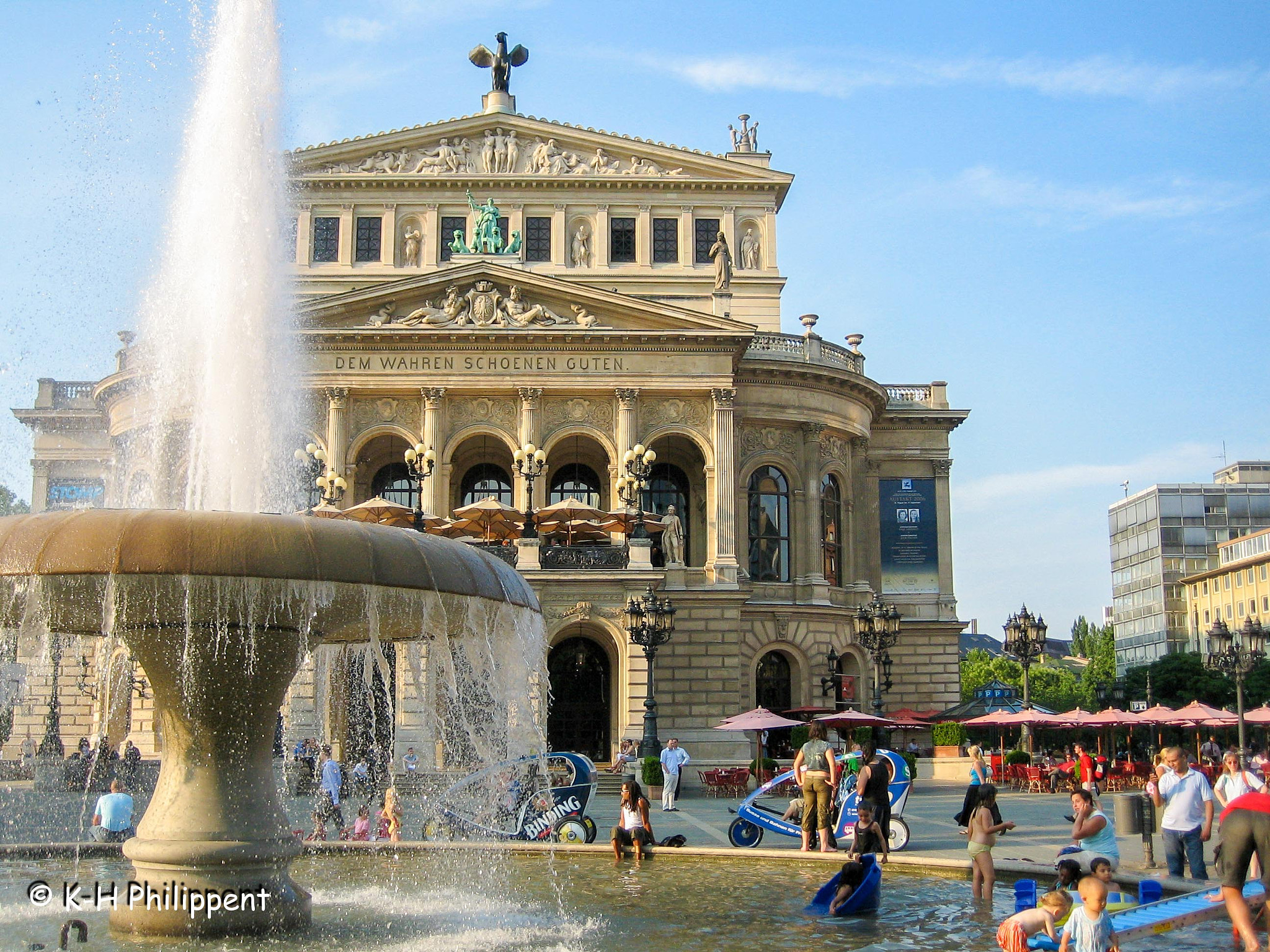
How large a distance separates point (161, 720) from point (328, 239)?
38579mm

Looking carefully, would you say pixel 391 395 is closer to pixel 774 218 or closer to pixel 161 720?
pixel 774 218

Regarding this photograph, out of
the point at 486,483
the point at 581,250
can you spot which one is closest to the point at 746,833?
the point at 486,483

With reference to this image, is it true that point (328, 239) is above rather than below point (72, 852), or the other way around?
above

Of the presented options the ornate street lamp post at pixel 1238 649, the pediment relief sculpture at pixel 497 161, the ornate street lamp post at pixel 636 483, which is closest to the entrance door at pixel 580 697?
the ornate street lamp post at pixel 636 483

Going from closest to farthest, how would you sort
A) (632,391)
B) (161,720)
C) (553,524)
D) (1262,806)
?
(1262,806)
(161,720)
(553,524)
(632,391)

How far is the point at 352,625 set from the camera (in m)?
11.5

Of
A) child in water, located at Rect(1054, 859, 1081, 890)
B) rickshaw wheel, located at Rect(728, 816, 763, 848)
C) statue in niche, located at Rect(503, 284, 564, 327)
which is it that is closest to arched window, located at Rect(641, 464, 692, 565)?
statue in niche, located at Rect(503, 284, 564, 327)

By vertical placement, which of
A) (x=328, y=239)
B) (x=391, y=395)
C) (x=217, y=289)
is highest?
(x=328, y=239)

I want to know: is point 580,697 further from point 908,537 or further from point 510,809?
point 510,809

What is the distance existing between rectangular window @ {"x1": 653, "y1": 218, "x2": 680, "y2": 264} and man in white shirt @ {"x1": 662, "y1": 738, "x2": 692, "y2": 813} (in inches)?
942

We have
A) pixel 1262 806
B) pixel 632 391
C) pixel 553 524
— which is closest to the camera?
pixel 1262 806

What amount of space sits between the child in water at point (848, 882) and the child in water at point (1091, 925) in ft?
12.0

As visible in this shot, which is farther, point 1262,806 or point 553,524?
point 553,524

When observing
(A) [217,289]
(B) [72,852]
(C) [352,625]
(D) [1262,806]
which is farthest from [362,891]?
(D) [1262,806]
